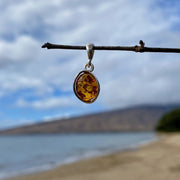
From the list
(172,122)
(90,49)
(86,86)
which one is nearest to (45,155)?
(86,86)

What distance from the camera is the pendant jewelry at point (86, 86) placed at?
213 centimetres

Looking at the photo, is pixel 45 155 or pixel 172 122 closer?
pixel 45 155

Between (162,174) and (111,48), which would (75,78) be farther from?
(162,174)

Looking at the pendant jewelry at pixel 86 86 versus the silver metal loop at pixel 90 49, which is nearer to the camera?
the silver metal loop at pixel 90 49

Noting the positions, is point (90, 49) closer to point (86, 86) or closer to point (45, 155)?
point (86, 86)

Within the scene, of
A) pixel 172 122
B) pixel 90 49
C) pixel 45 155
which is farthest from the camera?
pixel 172 122

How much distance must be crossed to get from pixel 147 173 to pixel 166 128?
10070cm

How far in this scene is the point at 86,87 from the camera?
2.17 metres

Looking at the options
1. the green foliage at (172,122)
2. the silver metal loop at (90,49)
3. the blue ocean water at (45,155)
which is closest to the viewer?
the silver metal loop at (90,49)

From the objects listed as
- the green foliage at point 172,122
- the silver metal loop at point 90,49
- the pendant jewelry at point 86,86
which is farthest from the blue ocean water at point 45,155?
the green foliage at point 172,122

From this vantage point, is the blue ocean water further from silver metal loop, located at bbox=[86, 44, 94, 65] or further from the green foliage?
the green foliage

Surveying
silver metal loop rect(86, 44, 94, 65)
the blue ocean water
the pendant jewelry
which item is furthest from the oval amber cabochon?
the blue ocean water

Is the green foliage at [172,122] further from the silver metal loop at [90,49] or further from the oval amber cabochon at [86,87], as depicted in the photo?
the silver metal loop at [90,49]

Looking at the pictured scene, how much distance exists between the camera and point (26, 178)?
1739cm
